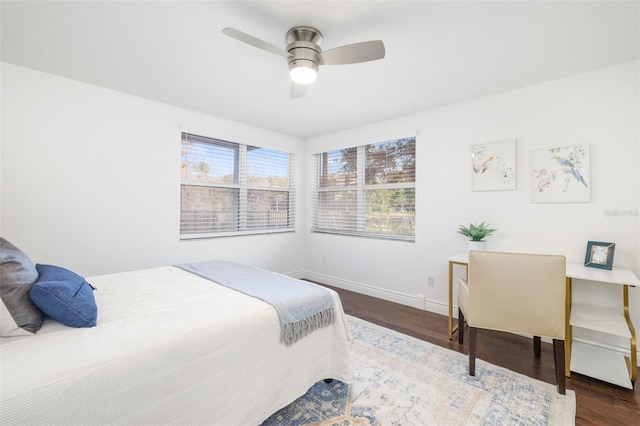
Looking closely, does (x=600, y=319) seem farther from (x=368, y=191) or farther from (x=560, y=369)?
(x=368, y=191)

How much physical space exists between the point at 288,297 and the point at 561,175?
2563 mm

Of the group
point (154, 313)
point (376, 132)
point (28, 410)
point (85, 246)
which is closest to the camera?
point (28, 410)

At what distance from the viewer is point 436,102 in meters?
3.00

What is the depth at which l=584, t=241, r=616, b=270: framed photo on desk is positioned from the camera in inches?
84.4

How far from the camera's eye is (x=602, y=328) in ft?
6.29

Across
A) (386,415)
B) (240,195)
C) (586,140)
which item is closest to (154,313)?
(386,415)

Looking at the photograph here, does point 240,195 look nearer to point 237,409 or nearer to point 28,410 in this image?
point 237,409

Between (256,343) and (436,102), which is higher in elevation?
(436,102)

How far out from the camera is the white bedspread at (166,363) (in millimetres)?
953

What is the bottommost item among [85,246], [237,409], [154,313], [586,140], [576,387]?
[576,387]

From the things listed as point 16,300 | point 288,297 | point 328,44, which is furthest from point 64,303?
point 328,44

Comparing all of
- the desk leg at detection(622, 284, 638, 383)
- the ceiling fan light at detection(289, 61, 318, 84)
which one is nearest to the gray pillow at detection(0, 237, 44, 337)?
the ceiling fan light at detection(289, 61, 318, 84)

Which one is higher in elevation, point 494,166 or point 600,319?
point 494,166

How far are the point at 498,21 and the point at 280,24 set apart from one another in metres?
1.34
